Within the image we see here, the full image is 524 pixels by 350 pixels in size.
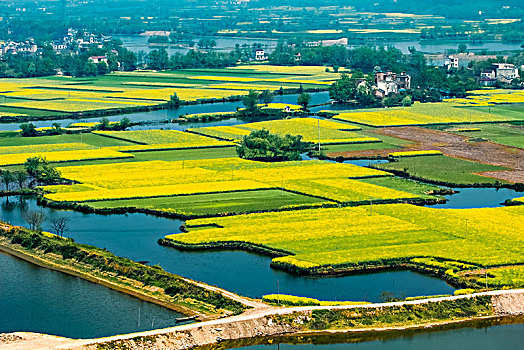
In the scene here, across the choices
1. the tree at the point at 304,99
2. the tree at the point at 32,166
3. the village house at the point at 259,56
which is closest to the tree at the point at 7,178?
the tree at the point at 32,166

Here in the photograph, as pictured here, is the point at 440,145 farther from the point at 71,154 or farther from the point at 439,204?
the point at 71,154

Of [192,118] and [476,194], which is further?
[192,118]

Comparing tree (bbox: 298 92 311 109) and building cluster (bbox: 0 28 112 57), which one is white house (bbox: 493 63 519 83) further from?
building cluster (bbox: 0 28 112 57)

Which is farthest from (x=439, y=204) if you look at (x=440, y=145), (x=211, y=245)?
(x=440, y=145)

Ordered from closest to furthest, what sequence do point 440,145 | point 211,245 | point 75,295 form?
point 75,295, point 211,245, point 440,145

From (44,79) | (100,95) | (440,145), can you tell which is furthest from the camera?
(44,79)

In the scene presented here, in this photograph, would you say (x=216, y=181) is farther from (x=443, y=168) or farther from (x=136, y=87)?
(x=136, y=87)

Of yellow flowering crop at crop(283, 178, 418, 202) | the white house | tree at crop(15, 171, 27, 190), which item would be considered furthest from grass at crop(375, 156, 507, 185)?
the white house
